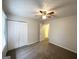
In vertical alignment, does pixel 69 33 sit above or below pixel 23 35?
above

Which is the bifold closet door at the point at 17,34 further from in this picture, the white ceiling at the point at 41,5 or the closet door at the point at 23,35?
the white ceiling at the point at 41,5

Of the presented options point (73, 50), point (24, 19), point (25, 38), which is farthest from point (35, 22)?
point (73, 50)

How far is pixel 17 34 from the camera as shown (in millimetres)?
5309

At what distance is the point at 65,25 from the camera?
17.4 ft

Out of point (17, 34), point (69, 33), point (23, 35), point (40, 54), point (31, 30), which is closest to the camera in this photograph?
point (40, 54)

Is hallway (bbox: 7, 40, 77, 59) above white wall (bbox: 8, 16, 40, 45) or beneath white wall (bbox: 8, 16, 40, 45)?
beneath

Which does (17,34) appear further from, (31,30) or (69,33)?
(69,33)

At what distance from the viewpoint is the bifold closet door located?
4.73 m

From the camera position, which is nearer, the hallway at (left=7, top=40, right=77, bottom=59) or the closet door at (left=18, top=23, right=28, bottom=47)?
the hallway at (left=7, top=40, right=77, bottom=59)

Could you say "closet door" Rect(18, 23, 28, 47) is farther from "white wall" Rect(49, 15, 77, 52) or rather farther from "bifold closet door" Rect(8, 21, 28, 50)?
"white wall" Rect(49, 15, 77, 52)

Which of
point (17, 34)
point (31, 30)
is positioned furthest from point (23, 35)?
point (31, 30)

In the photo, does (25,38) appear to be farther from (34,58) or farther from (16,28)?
(34,58)

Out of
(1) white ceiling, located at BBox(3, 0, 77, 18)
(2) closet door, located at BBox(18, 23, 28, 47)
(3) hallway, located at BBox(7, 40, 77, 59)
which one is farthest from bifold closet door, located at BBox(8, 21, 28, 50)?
(1) white ceiling, located at BBox(3, 0, 77, 18)

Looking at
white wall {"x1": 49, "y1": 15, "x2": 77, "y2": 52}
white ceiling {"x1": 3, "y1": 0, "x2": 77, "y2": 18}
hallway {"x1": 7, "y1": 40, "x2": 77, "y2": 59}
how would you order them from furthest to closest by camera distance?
white wall {"x1": 49, "y1": 15, "x2": 77, "y2": 52} < hallway {"x1": 7, "y1": 40, "x2": 77, "y2": 59} < white ceiling {"x1": 3, "y1": 0, "x2": 77, "y2": 18}
